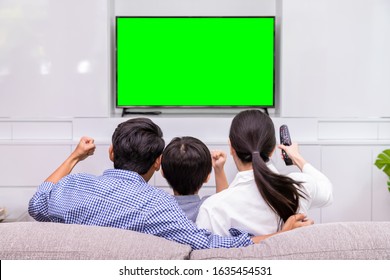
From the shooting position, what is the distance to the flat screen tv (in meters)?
3.62

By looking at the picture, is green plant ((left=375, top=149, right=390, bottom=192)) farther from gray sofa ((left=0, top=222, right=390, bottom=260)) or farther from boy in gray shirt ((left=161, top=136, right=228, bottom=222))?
gray sofa ((left=0, top=222, right=390, bottom=260))

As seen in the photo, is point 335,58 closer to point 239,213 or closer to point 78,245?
point 239,213

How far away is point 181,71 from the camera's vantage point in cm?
366

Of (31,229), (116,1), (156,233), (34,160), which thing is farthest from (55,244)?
(116,1)

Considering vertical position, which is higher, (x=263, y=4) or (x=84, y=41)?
(x=263, y=4)

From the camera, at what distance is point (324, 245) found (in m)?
0.91

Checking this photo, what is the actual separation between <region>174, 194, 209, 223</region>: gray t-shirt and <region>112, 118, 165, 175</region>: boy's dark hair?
0.73ft

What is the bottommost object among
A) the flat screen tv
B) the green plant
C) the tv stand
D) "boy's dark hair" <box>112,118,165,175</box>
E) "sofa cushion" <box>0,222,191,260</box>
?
the green plant

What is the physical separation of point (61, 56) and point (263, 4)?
1.69m

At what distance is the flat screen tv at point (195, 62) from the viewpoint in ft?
11.9

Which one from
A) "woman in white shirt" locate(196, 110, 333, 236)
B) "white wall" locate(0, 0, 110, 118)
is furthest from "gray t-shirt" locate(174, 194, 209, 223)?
"white wall" locate(0, 0, 110, 118)

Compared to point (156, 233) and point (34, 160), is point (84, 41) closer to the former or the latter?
point (34, 160)

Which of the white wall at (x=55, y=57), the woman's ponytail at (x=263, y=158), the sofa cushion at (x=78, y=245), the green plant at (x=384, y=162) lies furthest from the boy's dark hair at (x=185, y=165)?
the green plant at (x=384, y=162)
